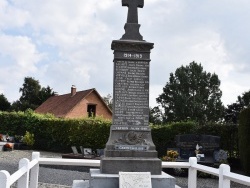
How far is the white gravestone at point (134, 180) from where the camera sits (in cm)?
689

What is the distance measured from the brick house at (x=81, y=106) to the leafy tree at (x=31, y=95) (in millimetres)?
20783

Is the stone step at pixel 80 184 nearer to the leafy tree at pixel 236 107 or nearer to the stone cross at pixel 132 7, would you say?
the stone cross at pixel 132 7

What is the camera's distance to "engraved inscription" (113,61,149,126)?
7.91 m

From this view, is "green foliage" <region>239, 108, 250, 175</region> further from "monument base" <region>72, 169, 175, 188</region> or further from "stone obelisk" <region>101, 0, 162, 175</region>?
"monument base" <region>72, 169, 175, 188</region>

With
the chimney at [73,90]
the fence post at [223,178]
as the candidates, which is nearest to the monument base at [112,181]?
the fence post at [223,178]

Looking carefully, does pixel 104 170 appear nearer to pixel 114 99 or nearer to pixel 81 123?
pixel 114 99

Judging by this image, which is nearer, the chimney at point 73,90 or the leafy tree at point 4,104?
the chimney at point 73,90

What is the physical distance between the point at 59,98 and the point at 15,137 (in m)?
19.1

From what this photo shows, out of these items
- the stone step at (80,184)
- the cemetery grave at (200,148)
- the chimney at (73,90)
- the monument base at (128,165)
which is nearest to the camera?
the monument base at (128,165)

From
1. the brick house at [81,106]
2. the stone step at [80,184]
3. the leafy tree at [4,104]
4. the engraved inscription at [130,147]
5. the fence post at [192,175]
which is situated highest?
the leafy tree at [4,104]

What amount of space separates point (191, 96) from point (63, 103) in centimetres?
1907

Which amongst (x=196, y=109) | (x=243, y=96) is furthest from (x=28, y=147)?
(x=243, y=96)

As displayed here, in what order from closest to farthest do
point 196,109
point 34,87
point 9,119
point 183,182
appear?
point 183,182 → point 9,119 → point 196,109 → point 34,87

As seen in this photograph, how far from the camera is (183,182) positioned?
13.0 meters
